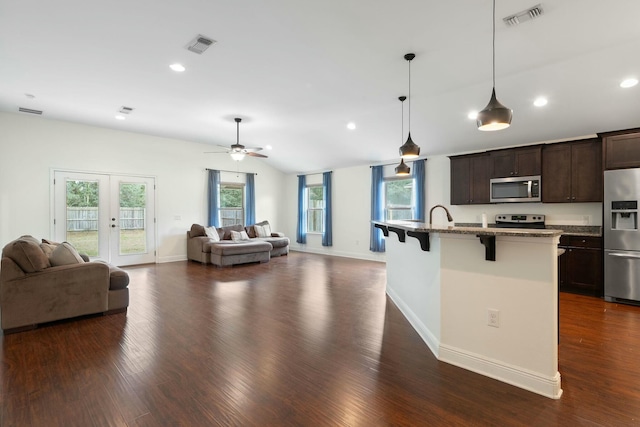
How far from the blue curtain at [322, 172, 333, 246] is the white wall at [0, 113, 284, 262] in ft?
7.51

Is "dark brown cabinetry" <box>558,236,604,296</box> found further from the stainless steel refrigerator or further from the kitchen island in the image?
the kitchen island

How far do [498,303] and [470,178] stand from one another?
4.40 m

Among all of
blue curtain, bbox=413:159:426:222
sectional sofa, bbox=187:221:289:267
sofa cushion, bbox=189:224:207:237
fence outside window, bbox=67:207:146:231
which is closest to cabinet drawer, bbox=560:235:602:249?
blue curtain, bbox=413:159:426:222

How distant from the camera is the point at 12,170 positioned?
5805mm

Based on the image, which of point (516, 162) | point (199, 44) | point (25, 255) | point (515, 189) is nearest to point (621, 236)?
point (515, 189)

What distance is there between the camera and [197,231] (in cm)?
795

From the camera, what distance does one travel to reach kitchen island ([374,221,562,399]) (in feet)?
7.11

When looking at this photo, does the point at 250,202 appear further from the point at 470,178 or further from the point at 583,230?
the point at 583,230

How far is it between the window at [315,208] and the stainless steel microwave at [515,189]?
16.7 feet

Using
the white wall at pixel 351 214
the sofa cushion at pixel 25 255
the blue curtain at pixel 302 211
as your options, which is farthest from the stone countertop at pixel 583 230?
the sofa cushion at pixel 25 255

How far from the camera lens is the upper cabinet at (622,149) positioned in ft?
14.1

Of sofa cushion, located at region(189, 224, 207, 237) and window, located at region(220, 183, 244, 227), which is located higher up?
window, located at region(220, 183, 244, 227)

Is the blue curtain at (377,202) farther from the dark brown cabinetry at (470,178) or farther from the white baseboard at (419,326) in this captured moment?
the white baseboard at (419,326)

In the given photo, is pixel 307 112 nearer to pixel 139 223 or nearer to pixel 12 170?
pixel 139 223
